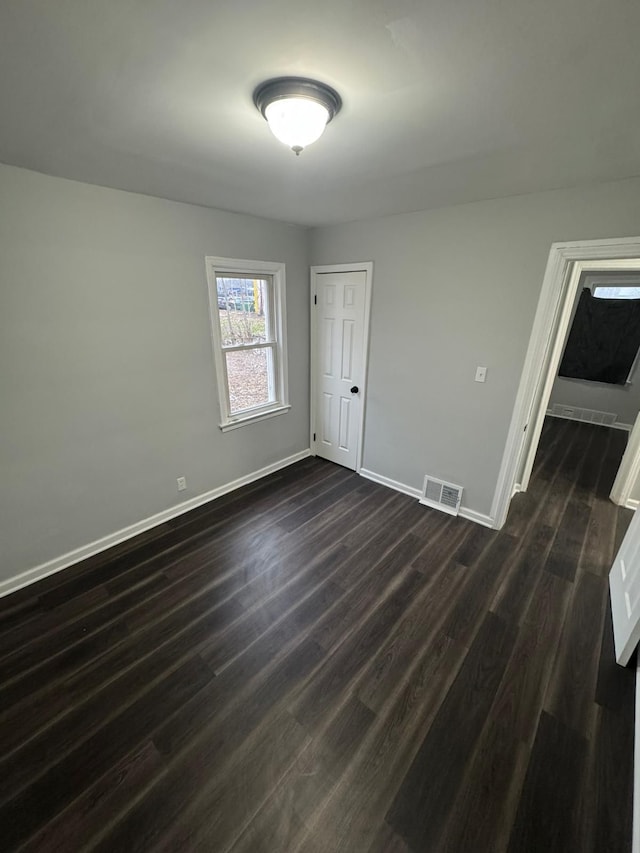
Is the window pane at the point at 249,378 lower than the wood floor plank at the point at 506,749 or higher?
higher

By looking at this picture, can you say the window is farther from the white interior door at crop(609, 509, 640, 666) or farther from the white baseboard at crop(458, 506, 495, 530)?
the white interior door at crop(609, 509, 640, 666)

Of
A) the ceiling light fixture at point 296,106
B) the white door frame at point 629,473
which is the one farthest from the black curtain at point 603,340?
the ceiling light fixture at point 296,106

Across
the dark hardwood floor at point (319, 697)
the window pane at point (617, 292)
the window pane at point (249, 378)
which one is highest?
the window pane at point (617, 292)

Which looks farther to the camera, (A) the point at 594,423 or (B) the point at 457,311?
(A) the point at 594,423

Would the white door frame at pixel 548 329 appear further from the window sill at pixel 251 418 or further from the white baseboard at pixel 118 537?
the white baseboard at pixel 118 537

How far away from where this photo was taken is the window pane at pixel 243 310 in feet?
9.54

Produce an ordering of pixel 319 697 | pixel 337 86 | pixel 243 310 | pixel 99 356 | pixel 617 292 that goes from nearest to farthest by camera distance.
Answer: pixel 337 86
pixel 319 697
pixel 99 356
pixel 243 310
pixel 617 292

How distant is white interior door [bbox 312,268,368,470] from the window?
0.43m

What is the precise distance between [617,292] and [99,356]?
6627 mm

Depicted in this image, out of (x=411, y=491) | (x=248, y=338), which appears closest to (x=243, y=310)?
(x=248, y=338)

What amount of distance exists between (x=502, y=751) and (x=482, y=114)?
2.57 meters

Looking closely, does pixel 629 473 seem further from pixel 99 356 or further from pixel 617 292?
pixel 99 356

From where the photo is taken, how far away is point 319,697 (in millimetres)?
1641

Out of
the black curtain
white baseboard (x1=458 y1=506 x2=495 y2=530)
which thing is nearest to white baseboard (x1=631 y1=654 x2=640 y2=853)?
white baseboard (x1=458 y1=506 x2=495 y2=530)
